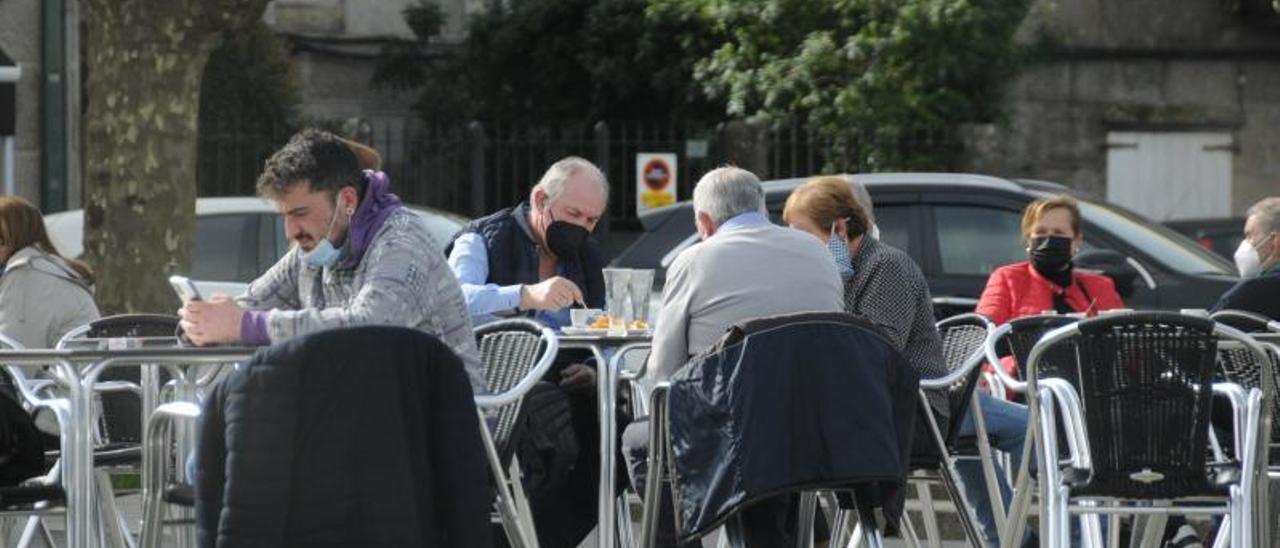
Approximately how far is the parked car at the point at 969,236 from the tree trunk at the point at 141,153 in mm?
2423

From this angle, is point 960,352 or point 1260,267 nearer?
point 960,352

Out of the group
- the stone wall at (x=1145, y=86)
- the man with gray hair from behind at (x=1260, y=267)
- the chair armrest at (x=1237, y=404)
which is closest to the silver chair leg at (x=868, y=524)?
the chair armrest at (x=1237, y=404)

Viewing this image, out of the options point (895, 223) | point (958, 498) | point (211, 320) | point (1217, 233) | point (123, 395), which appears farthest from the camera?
point (1217, 233)

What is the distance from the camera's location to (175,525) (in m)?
7.11

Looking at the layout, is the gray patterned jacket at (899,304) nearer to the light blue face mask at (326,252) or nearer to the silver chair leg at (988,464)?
the silver chair leg at (988,464)

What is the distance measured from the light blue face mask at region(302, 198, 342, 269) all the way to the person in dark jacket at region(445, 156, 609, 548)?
4.65 ft

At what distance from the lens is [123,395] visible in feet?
29.0

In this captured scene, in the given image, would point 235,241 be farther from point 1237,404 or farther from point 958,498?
point 1237,404

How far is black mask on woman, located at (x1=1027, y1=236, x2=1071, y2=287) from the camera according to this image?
9844 mm

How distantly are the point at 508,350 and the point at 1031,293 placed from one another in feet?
9.50

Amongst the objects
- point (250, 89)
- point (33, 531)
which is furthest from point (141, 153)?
point (250, 89)

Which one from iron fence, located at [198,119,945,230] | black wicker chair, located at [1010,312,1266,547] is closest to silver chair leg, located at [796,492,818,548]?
black wicker chair, located at [1010,312,1266,547]

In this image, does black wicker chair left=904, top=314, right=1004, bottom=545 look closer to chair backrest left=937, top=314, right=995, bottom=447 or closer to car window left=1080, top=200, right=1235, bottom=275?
chair backrest left=937, top=314, right=995, bottom=447

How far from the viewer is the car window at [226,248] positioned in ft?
47.7
